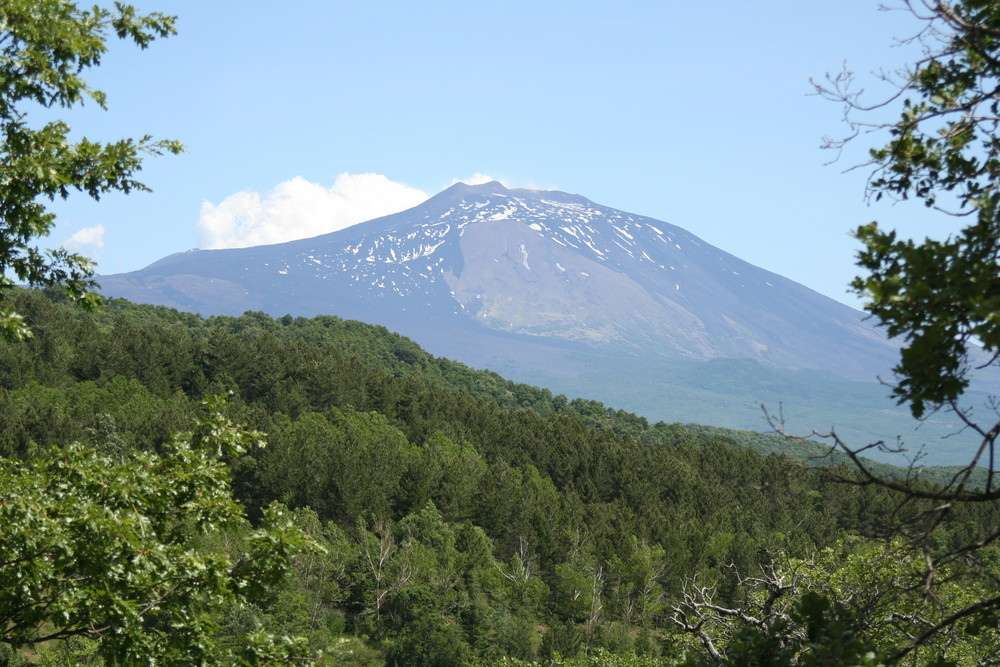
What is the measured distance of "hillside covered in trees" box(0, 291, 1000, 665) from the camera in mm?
45906

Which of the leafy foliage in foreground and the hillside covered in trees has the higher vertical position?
the leafy foliage in foreground

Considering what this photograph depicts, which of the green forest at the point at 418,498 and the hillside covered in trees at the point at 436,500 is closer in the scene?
the green forest at the point at 418,498

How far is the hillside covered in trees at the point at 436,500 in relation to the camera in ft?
151

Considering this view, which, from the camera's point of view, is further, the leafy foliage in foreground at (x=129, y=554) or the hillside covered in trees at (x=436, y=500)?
the hillside covered in trees at (x=436, y=500)

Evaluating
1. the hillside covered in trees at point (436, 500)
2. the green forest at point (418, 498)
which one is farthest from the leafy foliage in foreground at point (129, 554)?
the hillside covered in trees at point (436, 500)

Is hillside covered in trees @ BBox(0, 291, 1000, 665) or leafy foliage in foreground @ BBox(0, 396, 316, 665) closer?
leafy foliage in foreground @ BBox(0, 396, 316, 665)

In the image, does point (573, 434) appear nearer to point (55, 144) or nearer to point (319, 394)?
point (319, 394)

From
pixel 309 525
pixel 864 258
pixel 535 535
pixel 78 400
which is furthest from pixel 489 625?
pixel 864 258

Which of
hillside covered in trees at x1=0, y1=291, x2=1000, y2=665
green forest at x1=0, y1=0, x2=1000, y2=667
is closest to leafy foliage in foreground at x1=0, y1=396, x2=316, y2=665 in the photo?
green forest at x1=0, y1=0, x2=1000, y2=667

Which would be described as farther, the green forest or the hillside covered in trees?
the hillside covered in trees

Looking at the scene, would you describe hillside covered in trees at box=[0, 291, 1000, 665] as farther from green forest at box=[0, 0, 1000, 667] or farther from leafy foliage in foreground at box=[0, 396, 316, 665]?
leafy foliage in foreground at box=[0, 396, 316, 665]

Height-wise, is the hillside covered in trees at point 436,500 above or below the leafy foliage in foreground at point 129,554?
below

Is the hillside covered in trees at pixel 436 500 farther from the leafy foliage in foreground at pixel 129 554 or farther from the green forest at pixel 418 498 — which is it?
the leafy foliage in foreground at pixel 129 554

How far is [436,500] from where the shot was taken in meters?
63.0
